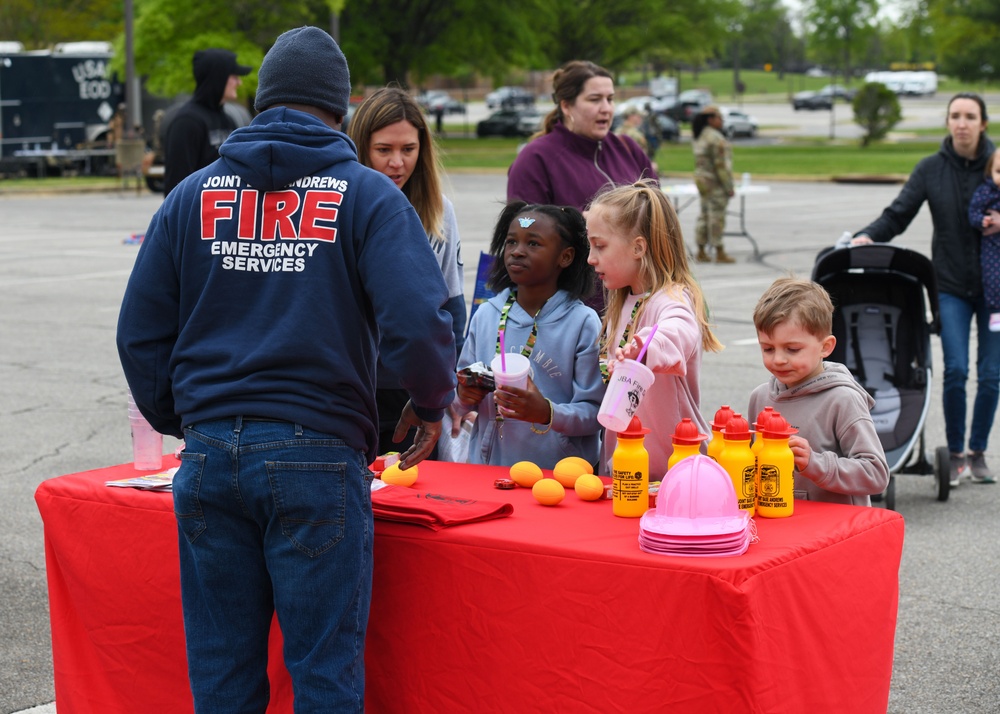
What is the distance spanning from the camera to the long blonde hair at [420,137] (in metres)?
4.58

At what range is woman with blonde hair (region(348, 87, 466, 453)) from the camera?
4.56m

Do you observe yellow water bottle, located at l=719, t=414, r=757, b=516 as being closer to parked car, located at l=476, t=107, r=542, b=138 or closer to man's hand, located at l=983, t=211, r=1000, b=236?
man's hand, located at l=983, t=211, r=1000, b=236

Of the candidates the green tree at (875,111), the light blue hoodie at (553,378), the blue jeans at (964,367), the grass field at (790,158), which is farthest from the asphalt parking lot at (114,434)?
the green tree at (875,111)

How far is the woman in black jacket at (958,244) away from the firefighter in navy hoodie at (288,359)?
4.22 m

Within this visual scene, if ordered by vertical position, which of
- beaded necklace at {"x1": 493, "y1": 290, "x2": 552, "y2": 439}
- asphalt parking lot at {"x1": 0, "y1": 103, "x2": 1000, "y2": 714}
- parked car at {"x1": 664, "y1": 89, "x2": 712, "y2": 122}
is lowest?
asphalt parking lot at {"x1": 0, "y1": 103, "x2": 1000, "y2": 714}

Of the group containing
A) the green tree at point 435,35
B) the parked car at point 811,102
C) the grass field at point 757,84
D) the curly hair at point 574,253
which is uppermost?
the grass field at point 757,84

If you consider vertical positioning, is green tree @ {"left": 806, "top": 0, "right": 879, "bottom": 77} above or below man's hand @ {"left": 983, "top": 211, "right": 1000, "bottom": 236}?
above

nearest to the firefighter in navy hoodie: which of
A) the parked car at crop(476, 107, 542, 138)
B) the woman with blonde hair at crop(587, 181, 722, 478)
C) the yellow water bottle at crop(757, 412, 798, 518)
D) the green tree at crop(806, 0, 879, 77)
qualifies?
the yellow water bottle at crop(757, 412, 798, 518)

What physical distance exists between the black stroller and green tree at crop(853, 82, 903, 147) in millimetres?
40322

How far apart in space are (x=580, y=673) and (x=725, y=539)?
0.49 m

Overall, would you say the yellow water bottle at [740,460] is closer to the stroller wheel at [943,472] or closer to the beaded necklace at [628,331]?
the beaded necklace at [628,331]

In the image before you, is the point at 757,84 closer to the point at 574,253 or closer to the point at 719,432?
the point at 574,253

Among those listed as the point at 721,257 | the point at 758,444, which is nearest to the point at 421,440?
the point at 758,444

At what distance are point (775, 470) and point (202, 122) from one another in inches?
207
